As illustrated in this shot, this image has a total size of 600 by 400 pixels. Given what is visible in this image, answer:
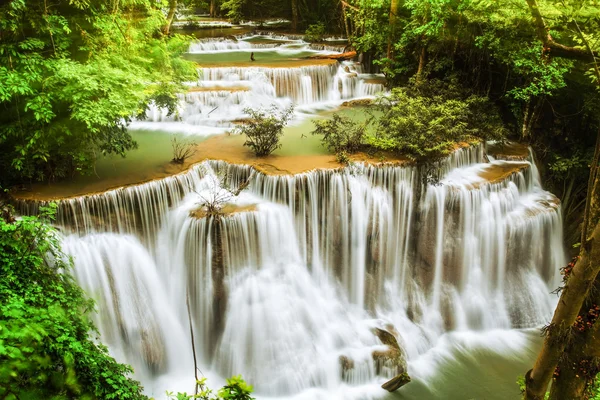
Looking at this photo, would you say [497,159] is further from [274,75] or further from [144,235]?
[144,235]

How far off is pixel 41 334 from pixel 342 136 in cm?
713

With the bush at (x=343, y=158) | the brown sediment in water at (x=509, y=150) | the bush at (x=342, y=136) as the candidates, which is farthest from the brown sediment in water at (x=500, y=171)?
the bush at (x=343, y=158)

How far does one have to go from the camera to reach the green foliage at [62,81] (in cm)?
648

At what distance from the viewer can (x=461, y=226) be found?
32.9ft

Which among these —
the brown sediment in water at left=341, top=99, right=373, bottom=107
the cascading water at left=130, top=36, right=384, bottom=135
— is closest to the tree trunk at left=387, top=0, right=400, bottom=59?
the cascading water at left=130, top=36, right=384, bottom=135

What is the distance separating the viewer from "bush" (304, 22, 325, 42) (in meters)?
21.9

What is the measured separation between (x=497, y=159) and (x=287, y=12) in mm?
21120

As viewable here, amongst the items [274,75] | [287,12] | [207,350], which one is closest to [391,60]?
[274,75]

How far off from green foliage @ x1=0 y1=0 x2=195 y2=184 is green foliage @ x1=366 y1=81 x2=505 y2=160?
Answer: 5276mm

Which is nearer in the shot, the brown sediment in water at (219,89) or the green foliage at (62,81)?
the green foliage at (62,81)

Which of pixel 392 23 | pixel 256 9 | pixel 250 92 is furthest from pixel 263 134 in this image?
pixel 256 9

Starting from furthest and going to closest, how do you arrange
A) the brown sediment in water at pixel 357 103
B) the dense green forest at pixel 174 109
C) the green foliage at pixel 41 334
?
the brown sediment in water at pixel 357 103
the dense green forest at pixel 174 109
the green foliage at pixel 41 334

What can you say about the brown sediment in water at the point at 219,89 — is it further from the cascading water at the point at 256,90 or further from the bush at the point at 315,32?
the bush at the point at 315,32

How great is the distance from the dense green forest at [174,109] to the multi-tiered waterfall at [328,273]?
2.90ft
